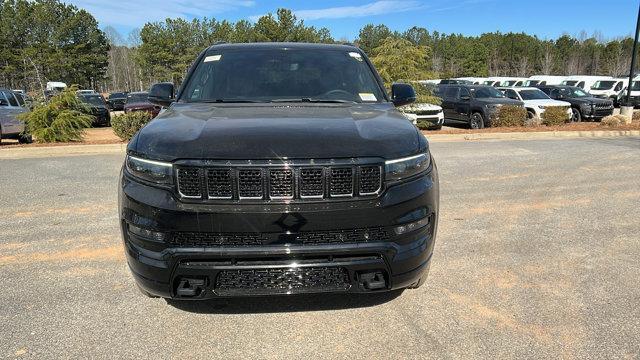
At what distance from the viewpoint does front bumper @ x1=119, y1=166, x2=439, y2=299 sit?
2.54 m

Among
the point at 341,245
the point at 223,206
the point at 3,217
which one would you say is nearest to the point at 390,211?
the point at 341,245

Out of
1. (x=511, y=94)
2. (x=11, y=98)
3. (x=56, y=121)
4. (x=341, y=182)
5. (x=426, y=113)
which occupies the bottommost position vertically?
(x=426, y=113)

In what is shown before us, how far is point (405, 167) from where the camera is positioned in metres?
2.75

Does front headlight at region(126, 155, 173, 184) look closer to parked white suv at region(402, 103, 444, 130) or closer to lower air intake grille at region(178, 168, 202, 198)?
lower air intake grille at region(178, 168, 202, 198)

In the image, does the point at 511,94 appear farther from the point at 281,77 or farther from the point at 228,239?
the point at 228,239

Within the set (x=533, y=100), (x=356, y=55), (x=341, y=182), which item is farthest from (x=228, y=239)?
(x=533, y=100)

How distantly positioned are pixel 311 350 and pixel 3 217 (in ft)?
14.9

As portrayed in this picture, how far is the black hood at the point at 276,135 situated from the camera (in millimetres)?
2598

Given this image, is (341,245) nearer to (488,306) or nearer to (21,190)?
(488,306)

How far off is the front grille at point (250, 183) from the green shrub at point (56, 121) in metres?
11.2

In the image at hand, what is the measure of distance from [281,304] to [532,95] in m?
19.1

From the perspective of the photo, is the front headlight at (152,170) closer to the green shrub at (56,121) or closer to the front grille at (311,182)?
the front grille at (311,182)

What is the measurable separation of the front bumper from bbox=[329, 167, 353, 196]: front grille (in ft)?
0.20

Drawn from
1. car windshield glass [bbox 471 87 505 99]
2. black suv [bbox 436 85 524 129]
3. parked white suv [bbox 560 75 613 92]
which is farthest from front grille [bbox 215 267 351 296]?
parked white suv [bbox 560 75 613 92]
